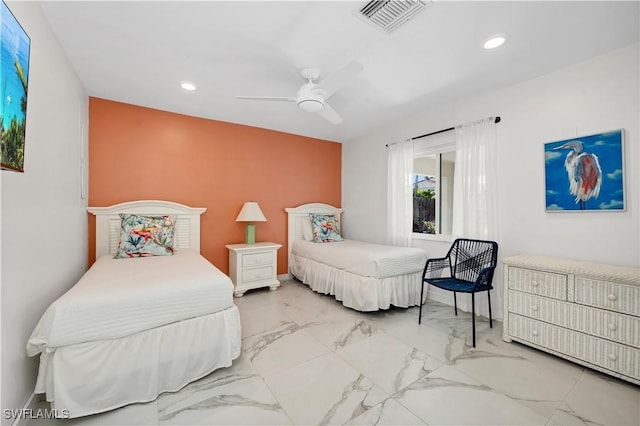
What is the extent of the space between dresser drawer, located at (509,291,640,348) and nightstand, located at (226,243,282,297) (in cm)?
272

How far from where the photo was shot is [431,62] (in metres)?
2.31

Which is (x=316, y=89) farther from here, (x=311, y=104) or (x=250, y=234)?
(x=250, y=234)

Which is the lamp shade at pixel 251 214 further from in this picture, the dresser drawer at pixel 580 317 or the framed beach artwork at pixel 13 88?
the dresser drawer at pixel 580 317

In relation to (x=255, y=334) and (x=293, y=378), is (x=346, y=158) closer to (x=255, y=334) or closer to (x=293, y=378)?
(x=255, y=334)

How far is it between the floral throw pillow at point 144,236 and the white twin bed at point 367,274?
5.89ft

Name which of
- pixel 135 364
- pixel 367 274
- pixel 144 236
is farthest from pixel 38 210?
pixel 367 274

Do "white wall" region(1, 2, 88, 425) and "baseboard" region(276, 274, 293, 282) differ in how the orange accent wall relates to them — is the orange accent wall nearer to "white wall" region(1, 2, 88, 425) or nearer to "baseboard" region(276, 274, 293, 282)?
"baseboard" region(276, 274, 293, 282)

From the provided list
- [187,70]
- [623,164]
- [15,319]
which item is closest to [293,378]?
[15,319]

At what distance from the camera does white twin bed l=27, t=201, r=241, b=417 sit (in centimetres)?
143

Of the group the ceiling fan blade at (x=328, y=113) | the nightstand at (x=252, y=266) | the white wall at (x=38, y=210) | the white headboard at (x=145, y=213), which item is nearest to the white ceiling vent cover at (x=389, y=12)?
the ceiling fan blade at (x=328, y=113)

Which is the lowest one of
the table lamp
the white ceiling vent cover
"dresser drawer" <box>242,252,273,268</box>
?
"dresser drawer" <box>242,252,273,268</box>

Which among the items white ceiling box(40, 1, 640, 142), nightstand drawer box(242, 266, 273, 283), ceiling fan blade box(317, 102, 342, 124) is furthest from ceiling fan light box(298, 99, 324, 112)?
nightstand drawer box(242, 266, 273, 283)

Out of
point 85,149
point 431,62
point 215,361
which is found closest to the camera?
point 215,361

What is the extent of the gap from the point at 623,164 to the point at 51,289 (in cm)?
430
